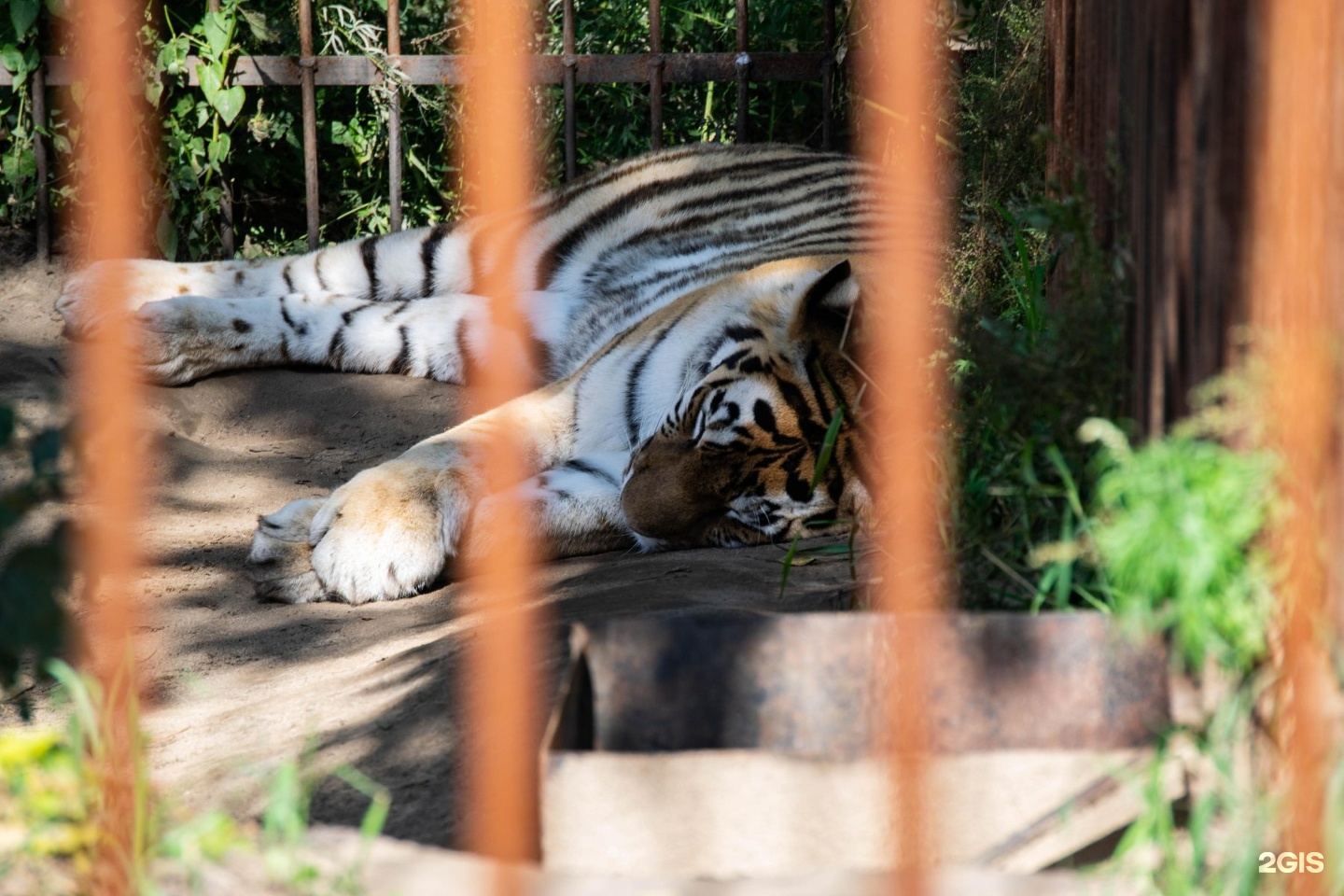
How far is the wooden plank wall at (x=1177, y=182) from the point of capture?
1.46 m

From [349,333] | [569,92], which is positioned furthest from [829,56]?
[349,333]

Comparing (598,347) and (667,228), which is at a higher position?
(667,228)

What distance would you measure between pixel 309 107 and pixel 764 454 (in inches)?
98.4

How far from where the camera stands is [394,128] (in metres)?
4.82

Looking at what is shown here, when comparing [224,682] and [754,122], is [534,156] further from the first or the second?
[224,682]

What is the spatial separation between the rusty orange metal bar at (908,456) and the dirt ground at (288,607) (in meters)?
0.24

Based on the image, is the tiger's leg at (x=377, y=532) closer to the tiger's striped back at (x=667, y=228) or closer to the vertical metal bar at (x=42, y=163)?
the tiger's striped back at (x=667, y=228)

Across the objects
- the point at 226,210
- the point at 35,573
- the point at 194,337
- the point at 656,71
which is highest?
the point at 656,71

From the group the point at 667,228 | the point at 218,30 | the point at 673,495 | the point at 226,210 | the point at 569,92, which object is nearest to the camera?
the point at 673,495

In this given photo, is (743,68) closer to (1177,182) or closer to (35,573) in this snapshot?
(1177,182)

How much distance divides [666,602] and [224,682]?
836mm

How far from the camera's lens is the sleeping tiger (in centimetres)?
301

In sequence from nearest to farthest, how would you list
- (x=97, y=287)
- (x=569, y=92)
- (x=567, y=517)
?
(x=567, y=517) → (x=97, y=287) → (x=569, y=92)

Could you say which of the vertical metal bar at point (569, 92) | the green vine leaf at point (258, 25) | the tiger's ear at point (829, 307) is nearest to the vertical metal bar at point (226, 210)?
the green vine leaf at point (258, 25)
